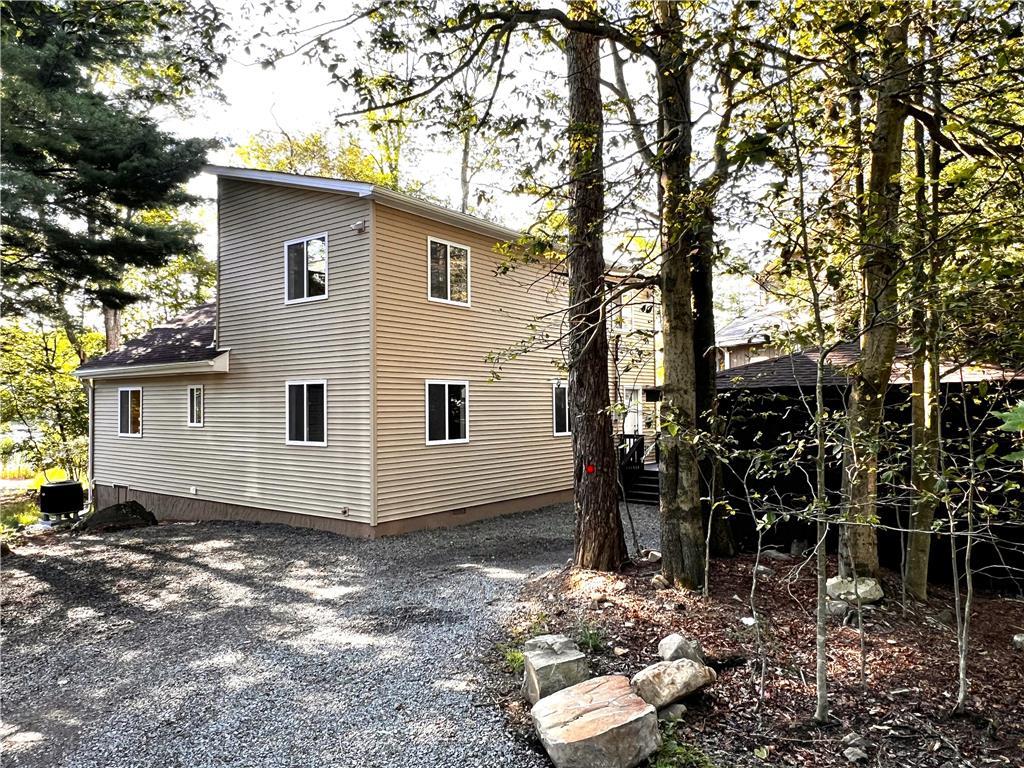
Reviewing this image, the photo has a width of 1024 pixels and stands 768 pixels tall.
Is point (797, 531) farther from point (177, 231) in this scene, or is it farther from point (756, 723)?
point (177, 231)

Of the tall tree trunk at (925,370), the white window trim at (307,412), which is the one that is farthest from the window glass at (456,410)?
the tall tree trunk at (925,370)

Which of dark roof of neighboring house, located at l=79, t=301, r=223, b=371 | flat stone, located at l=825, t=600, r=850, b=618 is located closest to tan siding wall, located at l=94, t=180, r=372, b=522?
dark roof of neighboring house, located at l=79, t=301, r=223, b=371

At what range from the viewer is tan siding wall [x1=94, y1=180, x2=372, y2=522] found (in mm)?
9656

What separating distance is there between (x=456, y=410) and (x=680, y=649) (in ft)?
24.3

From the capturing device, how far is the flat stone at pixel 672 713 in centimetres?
349

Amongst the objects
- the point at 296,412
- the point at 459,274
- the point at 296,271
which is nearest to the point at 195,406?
the point at 296,412

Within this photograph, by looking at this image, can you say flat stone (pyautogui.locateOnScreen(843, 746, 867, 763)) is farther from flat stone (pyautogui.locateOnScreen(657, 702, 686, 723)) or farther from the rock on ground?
the rock on ground

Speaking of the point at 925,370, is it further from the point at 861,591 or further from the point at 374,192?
the point at 374,192

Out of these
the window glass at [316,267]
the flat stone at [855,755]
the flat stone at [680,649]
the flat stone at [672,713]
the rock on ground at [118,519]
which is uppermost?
the window glass at [316,267]

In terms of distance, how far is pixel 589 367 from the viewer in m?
6.29

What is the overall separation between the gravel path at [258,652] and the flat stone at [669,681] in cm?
80

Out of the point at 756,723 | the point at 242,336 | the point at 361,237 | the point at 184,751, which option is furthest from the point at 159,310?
the point at 756,723

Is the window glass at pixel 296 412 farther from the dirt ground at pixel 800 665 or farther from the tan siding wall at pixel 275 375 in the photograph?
the dirt ground at pixel 800 665

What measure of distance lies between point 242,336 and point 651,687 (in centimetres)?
1025
